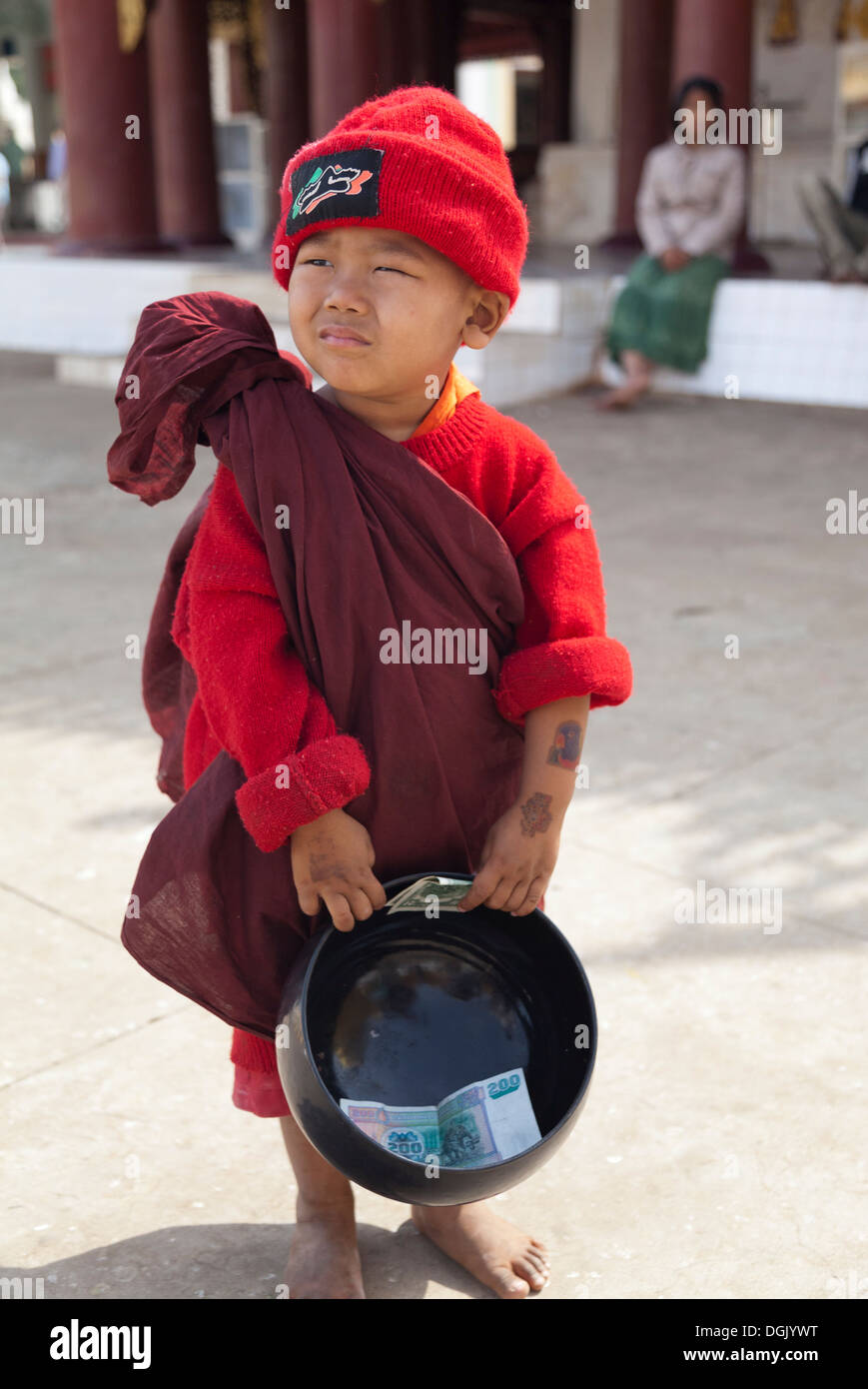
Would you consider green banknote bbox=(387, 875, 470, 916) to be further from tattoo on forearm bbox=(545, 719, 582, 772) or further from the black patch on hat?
the black patch on hat

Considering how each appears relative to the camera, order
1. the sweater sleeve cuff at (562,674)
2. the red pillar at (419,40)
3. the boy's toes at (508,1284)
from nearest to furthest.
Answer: the sweater sleeve cuff at (562,674) → the boy's toes at (508,1284) → the red pillar at (419,40)

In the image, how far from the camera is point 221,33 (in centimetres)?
1891

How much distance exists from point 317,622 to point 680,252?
7.03 metres

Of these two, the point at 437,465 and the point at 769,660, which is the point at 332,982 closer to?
the point at 437,465

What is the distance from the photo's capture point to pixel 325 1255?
1.76 meters

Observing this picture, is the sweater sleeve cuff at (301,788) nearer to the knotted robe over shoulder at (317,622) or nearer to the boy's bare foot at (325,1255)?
the knotted robe over shoulder at (317,622)

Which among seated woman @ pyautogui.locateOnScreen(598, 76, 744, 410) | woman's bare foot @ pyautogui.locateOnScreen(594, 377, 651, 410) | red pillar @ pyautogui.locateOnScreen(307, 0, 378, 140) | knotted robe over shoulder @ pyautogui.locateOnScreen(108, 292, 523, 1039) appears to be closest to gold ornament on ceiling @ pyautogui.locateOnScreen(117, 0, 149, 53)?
red pillar @ pyautogui.locateOnScreen(307, 0, 378, 140)

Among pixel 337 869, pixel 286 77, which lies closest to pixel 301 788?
pixel 337 869

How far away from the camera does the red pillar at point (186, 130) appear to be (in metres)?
14.4

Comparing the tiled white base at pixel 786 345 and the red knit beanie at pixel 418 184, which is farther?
the tiled white base at pixel 786 345

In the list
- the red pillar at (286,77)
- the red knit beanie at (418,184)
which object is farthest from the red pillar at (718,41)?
the red knit beanie at (418,184)

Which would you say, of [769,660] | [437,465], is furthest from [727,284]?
[437,465]

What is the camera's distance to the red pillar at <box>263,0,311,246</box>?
14.7 metres

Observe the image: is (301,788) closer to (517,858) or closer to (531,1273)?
(517,858)
